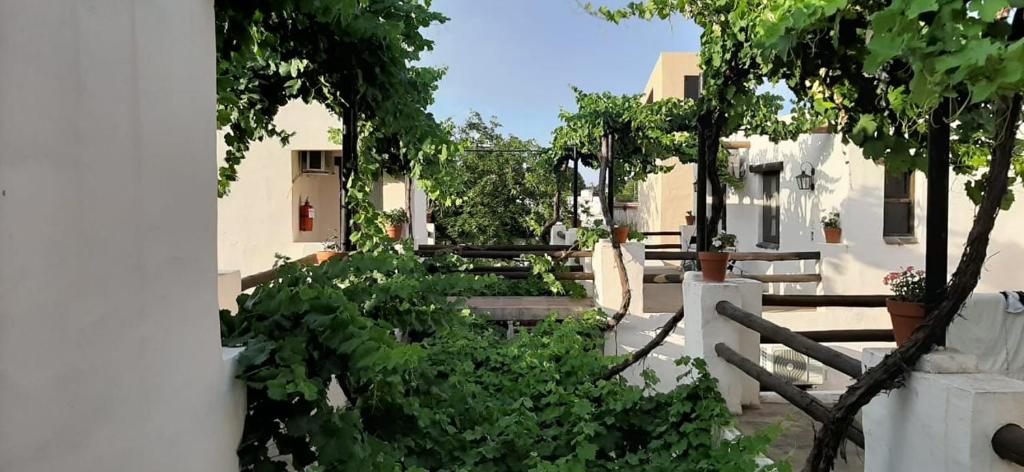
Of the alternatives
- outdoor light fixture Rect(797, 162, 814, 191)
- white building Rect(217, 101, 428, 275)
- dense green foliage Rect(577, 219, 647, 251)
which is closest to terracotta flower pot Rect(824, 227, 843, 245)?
outdoor light fixture Rect(797, 162, 814, 191)

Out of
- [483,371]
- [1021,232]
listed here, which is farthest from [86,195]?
[1021,232]

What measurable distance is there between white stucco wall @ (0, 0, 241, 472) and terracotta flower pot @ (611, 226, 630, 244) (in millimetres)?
5946

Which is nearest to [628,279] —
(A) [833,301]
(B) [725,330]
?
(A) [833,301]

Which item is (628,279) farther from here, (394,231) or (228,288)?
(228,288)

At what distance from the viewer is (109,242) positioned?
0.98 meters

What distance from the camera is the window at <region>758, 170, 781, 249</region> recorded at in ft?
34.1

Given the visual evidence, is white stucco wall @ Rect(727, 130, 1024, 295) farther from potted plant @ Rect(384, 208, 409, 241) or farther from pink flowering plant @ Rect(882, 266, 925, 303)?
potted plant @ Rect(384, 208, 409, 241)

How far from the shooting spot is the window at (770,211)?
410 inches

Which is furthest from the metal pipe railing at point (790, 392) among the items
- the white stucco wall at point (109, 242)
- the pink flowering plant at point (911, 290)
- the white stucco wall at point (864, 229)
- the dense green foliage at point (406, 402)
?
the white stucco wall at point (864, 229)

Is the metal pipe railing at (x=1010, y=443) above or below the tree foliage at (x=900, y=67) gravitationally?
below

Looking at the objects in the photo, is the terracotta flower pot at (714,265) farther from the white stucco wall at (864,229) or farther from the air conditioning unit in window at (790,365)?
the white stucco wall at (864,229)


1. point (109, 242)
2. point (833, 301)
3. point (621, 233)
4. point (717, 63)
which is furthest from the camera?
point (621, 233)

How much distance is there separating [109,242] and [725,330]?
Result: 3.26 meters

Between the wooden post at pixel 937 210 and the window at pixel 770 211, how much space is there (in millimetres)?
8841
